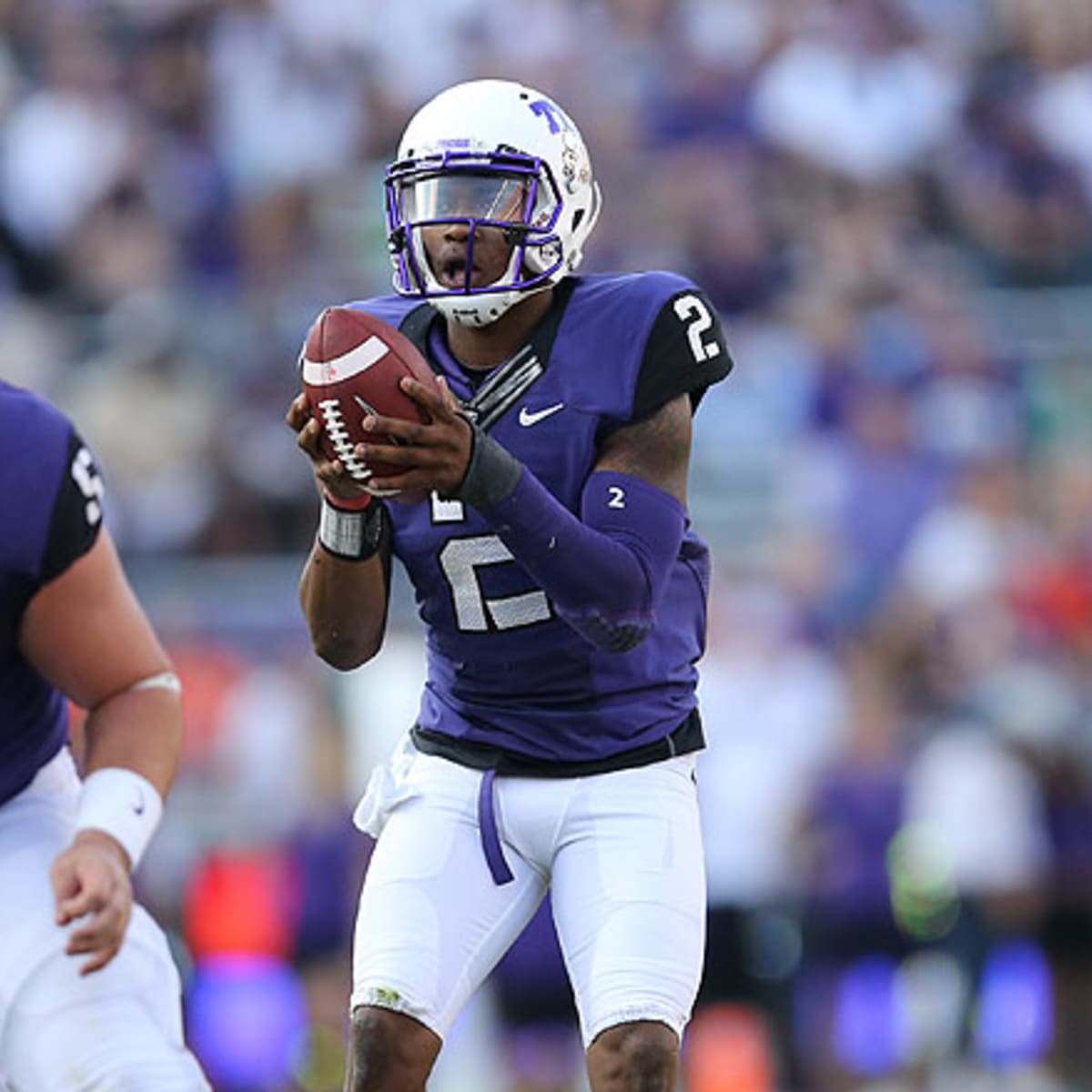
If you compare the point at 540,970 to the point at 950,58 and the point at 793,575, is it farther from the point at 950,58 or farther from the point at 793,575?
the point at 950,58

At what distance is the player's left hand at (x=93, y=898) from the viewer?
364 cm

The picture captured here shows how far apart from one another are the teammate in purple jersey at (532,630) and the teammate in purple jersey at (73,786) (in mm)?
305

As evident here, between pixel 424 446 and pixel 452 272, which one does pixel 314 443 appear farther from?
pixel 452 272

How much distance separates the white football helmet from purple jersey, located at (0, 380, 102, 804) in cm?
58

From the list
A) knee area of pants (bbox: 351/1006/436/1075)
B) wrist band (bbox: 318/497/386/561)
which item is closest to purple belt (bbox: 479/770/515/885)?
knee area of pants (bbox: 351/1006/436/1075)

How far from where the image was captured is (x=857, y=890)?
717 cm

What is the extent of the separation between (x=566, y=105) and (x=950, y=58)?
1.67 meters

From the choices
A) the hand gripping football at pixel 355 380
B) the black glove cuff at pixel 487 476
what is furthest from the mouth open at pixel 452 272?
the black glove cuff at pixel 487 476

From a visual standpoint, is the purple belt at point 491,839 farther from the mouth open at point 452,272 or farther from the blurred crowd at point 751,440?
the blurred crowd at point 751,440

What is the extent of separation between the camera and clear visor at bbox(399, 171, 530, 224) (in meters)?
3.82

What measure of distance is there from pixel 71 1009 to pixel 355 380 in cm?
103

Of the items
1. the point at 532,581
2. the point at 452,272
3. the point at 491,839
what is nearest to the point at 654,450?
the point at 532,581

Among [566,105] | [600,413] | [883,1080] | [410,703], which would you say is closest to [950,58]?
[566,105]

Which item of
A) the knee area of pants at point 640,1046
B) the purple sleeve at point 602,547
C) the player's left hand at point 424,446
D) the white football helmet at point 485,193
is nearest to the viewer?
the player's left hand at point 424,446
